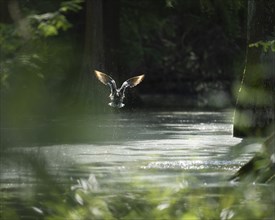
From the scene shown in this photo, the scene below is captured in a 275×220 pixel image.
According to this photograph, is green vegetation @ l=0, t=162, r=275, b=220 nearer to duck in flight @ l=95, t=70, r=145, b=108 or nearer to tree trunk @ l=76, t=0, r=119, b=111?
duck in flight @ l=95, t=70, r=145, b=108

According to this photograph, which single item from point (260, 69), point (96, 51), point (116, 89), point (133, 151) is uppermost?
point (260, 69)

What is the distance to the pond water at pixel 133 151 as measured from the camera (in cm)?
562

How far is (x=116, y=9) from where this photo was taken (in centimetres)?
4875

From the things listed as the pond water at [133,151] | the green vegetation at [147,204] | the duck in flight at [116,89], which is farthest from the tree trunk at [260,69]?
the green vegetation at [147,204]

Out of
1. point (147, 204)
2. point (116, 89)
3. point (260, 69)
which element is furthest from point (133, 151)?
point (147, 204)

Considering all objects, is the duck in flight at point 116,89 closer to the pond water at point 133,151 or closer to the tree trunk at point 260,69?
the pond water at point 133,151

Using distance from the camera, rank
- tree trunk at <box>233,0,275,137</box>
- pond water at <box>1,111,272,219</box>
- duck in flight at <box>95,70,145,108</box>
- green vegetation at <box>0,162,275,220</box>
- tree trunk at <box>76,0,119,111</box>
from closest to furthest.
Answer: pond water at <box>1,111,272,219</box>, green vegetation at <box>0,162,275,220</box>, tree trunk at <box>233,0,275,137</box>, duck in flight at <box>95,70,145,108</box>, tree trunk at <box>76,0,119,111</box>

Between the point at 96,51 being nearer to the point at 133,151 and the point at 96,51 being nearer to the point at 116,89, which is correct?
the point at 116,89

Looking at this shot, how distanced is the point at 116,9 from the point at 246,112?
25.3 meters

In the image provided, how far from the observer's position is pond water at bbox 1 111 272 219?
562 centimetres

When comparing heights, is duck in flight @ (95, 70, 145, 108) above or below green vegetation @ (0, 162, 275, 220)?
below

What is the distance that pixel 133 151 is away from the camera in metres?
20.6

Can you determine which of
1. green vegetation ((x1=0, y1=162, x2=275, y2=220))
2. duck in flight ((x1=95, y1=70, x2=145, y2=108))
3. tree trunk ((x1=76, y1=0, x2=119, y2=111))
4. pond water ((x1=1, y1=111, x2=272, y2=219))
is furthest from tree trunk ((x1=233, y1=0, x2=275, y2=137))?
green vegetation ((x1=0, y1=162, x2=275, y2=220))

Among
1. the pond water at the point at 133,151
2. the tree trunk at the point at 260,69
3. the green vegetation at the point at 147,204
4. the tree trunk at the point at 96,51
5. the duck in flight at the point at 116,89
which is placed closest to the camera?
the pond water at the point at 133,151
